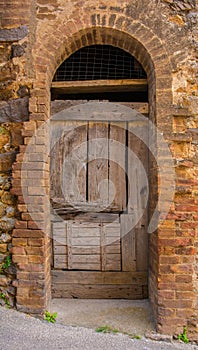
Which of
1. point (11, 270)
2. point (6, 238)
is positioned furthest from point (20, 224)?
point (11, 270)

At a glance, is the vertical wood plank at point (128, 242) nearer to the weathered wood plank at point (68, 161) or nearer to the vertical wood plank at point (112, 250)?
the vertical wood plank at point (112, 250)

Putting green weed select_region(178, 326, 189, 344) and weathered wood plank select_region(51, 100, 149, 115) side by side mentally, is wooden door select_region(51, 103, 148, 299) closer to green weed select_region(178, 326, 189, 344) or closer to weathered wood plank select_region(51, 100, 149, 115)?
weathered wood plank select_region(51, 100, 149, 115)

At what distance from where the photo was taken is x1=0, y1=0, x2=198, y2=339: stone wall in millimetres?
3508

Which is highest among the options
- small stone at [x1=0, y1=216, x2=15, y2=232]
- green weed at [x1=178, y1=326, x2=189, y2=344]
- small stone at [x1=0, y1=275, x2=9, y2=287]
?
small stone at [x1=0, y1=216, x2=15, y2=232]

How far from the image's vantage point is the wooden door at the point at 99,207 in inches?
163

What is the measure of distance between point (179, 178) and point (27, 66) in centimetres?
216

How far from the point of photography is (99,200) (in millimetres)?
4160

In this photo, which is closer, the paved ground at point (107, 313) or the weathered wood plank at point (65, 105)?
the paved ground at point (107, 313)

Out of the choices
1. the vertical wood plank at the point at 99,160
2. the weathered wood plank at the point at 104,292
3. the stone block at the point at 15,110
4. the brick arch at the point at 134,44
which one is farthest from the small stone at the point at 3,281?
the brick arch at the point at 134,44

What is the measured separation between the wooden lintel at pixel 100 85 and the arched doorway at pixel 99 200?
25 mm

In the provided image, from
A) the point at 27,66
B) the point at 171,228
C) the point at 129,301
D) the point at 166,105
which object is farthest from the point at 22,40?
the point at 129,301

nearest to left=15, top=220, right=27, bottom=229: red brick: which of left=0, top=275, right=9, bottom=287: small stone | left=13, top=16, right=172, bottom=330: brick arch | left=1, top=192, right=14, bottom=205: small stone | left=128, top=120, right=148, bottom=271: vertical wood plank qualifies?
left=13, top=16, right=172, bottom=330: brick arch

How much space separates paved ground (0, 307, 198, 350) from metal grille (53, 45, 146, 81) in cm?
304

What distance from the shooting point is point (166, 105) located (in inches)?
142
